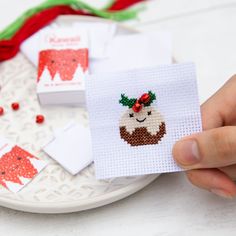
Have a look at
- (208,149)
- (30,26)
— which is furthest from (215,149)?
(30,26)

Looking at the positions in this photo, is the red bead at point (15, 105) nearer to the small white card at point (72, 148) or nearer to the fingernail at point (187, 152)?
the small white card at point (72, 148)

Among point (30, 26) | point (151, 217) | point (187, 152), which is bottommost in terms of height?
point (151, 217)

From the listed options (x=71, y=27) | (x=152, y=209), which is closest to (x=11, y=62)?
(x=71, y=27)

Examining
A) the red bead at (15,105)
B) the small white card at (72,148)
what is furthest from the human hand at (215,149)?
the red bead at (15,105)

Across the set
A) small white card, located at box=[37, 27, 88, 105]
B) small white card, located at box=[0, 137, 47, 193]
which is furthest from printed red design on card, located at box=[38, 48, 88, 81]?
small white card, located at box=[0, 137, 47, 193]

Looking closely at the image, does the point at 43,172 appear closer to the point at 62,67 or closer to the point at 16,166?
the point at 16,166

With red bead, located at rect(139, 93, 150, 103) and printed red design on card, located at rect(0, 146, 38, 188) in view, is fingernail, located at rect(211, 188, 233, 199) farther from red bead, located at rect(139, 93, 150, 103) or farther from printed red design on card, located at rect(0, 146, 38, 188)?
printed red design on card, located at rect(0, 146, 38, 188)
